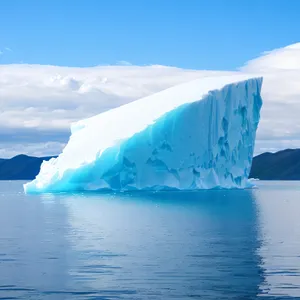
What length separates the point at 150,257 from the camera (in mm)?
14633

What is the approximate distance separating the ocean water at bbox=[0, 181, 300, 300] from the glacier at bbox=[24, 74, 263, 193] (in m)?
11.7

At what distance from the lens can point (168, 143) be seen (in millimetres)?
38406

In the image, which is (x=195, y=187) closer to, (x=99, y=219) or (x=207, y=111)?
(x=207, y=111)

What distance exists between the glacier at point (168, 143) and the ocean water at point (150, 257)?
11728mm

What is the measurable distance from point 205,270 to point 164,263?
1.12 metres

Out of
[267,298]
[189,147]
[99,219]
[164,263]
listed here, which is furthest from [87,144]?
[267,298]

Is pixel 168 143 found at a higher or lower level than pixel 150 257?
higher

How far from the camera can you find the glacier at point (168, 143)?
37.8 m

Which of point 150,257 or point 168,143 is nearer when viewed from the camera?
point 150,257

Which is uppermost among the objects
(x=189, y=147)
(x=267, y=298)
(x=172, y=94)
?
(x=172, y=94)

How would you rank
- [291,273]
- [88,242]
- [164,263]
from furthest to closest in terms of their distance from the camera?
[88,242] → [164,263] → [291,273]

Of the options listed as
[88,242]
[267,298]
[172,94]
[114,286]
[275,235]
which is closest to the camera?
[267,298]

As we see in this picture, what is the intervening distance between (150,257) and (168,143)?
23.9m

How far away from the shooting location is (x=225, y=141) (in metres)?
41.2
